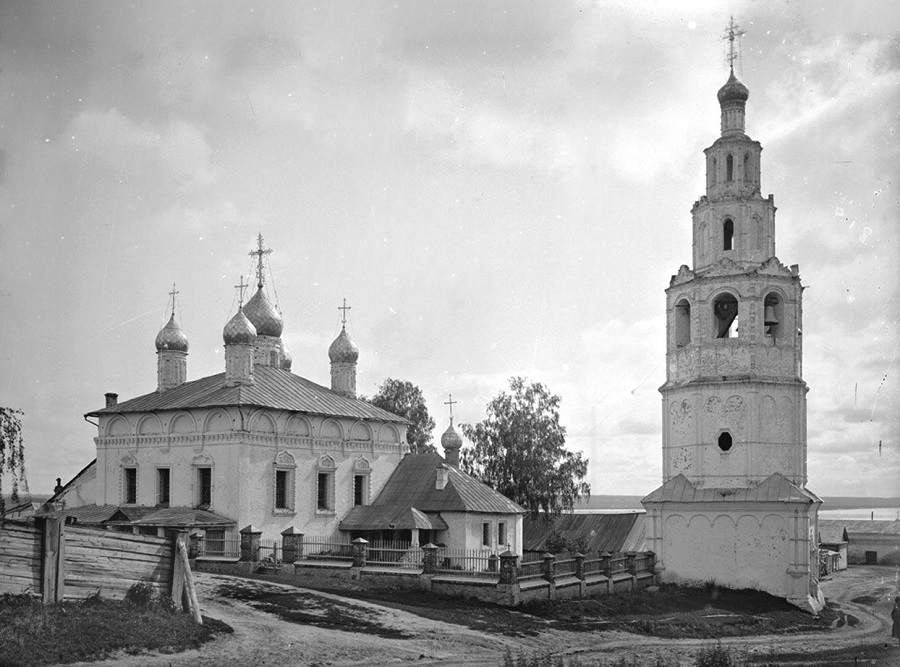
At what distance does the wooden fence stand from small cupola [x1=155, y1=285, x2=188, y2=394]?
1769 centimetres

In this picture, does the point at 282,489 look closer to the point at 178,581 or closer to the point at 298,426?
the point at 298,426

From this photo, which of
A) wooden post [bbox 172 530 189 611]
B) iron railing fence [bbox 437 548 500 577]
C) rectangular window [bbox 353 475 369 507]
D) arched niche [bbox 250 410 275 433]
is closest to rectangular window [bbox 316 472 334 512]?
rectangular window [bbox 353 475 369 507]

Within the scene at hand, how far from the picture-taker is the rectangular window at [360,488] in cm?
3534

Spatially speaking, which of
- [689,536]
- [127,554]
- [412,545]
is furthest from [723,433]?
[127,554]

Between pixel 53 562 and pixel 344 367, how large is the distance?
22391 mm

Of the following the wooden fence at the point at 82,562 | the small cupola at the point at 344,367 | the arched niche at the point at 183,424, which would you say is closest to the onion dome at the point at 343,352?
the small cupola at the point at 344,367

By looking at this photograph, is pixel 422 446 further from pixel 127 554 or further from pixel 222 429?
pixel 127 554

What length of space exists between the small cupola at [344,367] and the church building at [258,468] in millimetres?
2108

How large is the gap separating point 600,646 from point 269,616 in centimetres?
652

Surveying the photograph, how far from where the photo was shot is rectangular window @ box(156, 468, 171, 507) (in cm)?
3294

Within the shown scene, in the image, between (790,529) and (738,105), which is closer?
(790,529)

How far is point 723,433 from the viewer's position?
1275 inches

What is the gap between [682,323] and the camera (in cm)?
3397

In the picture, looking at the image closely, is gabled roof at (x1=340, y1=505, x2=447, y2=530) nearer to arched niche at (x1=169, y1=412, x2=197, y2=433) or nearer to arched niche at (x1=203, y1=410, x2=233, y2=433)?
arched niche at (x1=203, y1=410, x2=233, y2=433)
